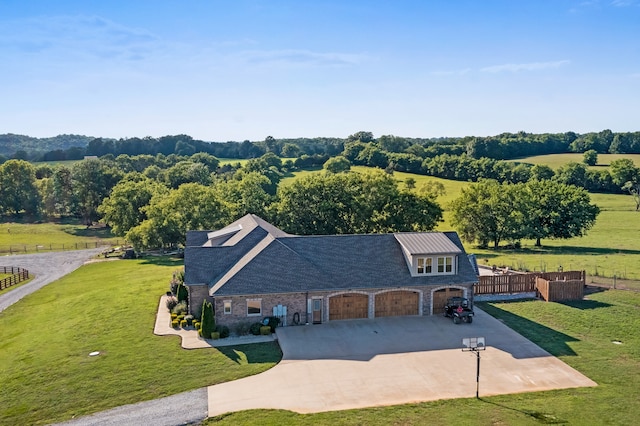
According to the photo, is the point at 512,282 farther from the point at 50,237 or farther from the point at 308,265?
the point at 50,237

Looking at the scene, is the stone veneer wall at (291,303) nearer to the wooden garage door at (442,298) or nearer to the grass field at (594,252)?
the wooden garage door at (442,298)

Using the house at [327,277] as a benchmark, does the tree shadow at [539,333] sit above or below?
below

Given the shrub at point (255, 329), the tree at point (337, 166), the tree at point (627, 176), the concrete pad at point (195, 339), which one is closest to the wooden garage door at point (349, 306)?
the concrete pad at point (195, 339)

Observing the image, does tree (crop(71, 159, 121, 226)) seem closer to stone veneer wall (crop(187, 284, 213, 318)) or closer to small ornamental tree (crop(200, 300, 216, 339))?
stone veneer wall (crop(187, 284, 213, 318))

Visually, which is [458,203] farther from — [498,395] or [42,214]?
[42,214]

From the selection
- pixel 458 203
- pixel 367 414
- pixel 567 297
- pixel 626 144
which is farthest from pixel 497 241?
pixel 626 144

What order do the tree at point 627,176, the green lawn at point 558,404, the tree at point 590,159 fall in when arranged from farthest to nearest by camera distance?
the tree at point 590,159 → the tree at point 627,176 → the green lawn at point 558,404

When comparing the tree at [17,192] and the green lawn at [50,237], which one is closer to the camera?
the green lawn at [50,237]
